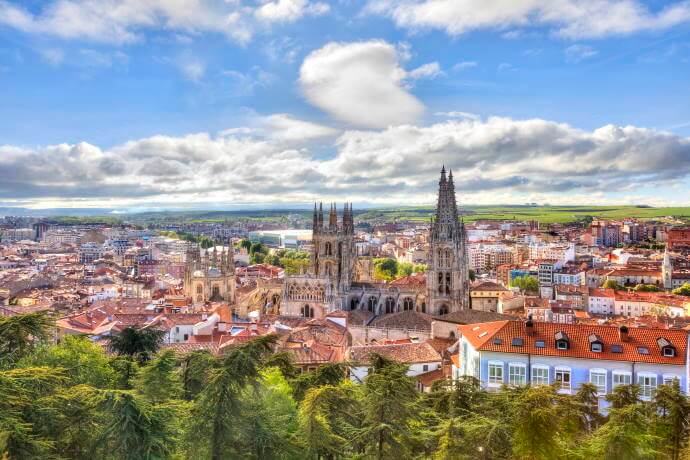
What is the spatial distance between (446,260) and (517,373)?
1528 inches

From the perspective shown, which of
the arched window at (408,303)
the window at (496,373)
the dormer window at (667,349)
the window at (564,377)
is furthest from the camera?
the arched window at (408,303)

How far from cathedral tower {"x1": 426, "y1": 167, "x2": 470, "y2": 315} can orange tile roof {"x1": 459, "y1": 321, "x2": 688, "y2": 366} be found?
116 feet

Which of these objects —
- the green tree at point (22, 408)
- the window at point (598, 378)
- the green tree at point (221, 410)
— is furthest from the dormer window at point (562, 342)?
the green tree at point (22, 408)

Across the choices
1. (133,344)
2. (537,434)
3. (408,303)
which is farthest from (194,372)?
(408,303)

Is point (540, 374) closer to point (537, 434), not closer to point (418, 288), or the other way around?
point (537, 434)

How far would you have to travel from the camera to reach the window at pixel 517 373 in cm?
3250

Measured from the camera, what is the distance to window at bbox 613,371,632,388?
3128 cm

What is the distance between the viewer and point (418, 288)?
239 feet

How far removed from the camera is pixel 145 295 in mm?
101938

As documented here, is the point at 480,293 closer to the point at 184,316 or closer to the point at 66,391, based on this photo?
the point at 184,316

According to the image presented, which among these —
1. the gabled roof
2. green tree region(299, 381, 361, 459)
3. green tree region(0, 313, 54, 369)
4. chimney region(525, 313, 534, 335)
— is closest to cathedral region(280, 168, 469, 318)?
the gabled roof

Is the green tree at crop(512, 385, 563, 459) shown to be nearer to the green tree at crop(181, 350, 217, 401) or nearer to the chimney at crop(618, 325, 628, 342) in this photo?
the chimney at crop(618, 325, 628, 342)

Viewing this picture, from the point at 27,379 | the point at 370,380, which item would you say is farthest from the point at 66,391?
the point at 370,380

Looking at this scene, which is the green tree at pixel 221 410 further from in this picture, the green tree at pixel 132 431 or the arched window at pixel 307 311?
the arched window at pixel 307 311
